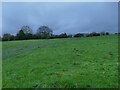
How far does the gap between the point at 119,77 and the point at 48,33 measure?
53787mm

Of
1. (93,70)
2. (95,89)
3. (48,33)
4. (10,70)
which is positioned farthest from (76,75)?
(48,33)

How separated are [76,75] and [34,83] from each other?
83.9 inches

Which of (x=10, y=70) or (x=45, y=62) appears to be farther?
(x=45, y=62)

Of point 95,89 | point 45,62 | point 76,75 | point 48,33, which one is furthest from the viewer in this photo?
point 48,33

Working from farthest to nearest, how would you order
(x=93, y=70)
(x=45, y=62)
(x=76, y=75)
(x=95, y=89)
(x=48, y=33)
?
(x=48, y=33)
(x=45, y=62)
(x=93, y=70)
(x=76, y=75)
(x=95, y=89)

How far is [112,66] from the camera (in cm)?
1557

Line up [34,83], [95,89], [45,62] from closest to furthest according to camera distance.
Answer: [95,89] < [34,83] < [45,62]

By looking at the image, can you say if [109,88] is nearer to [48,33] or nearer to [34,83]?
[34,83]

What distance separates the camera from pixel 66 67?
643 inches

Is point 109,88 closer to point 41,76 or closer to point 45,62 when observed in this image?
point 41,76

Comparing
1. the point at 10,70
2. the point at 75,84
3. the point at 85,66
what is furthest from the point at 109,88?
the point at 10,70

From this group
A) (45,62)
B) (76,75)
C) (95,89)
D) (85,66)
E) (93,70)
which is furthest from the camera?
(45,62)

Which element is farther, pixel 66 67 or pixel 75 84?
pixel 66 67

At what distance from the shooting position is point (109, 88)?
1141 centimetres
